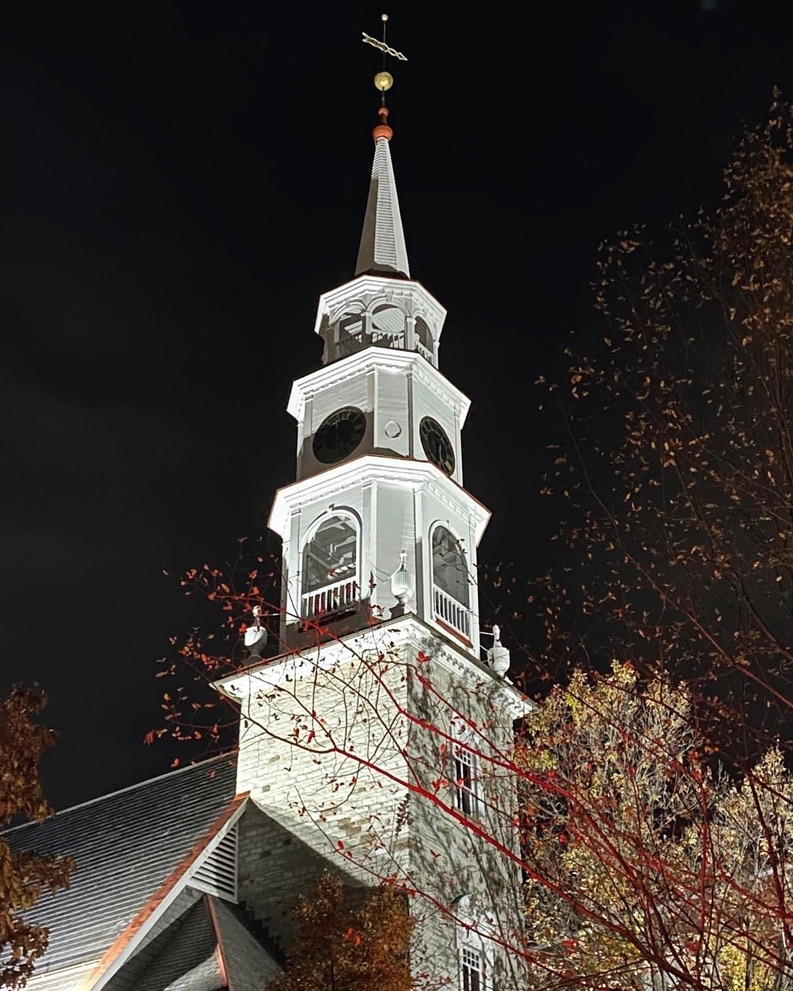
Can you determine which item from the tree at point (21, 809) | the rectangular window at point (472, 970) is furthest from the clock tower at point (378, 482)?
the tree at point (21, 809)

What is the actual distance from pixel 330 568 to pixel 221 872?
702 centimetres

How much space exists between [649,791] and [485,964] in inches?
196

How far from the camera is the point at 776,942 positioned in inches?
583

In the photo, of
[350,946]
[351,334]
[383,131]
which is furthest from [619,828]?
[383,131]

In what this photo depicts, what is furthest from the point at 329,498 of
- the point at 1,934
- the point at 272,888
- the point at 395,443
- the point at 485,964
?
the point at 1,934

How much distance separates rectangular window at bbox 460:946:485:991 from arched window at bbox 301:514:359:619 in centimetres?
694

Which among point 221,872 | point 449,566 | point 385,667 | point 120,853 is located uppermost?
point 449,566

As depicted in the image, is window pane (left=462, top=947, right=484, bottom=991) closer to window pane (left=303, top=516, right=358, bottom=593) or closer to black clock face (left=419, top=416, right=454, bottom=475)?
window pane (left=303, top=516, right=358, bottom=593)

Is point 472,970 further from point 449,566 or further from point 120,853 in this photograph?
point 449,566

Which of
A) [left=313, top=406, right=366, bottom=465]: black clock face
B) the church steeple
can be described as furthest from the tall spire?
[left=313, top=406, right=366, bottom=465]: black clock face

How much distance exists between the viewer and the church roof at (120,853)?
20.0 meters

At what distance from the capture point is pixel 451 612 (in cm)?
2541

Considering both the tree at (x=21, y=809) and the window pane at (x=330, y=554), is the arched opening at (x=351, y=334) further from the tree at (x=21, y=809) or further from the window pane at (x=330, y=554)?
the tree at (x=21, y=809)

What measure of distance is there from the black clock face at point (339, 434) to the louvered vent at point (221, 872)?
852 cm
